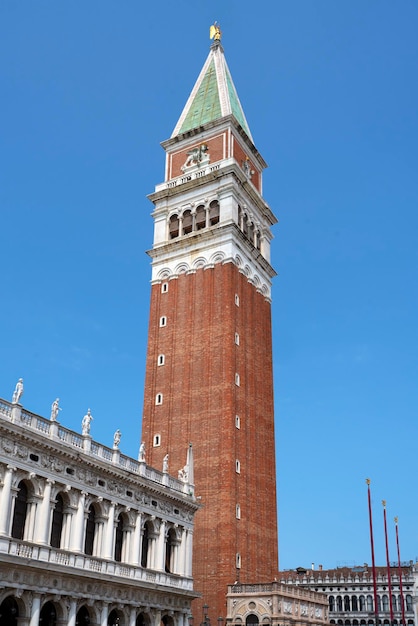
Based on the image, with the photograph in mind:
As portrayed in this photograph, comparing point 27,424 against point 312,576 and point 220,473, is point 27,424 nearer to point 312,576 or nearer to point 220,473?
point 220,473

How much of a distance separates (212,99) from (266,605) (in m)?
51.5

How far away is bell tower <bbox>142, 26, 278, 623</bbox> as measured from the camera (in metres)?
54.5

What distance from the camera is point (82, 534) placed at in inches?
1417

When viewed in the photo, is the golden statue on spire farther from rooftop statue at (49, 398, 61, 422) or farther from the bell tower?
rooftop statue at (49, 398, 61, 422)

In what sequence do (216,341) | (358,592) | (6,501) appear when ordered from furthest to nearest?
(358,592), (216,341), (6,501)

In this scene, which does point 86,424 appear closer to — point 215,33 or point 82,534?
point 82,534

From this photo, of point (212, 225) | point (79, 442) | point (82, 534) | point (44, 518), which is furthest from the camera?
point (212, 225)

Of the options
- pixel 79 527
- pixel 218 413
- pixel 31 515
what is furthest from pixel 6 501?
pixel 218 413

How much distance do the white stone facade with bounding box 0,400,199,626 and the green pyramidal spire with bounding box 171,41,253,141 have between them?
140ft

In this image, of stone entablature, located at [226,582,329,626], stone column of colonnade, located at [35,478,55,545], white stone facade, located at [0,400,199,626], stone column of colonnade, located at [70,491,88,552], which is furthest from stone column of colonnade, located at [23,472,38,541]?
stone entablature, located at [226,582,329,626]

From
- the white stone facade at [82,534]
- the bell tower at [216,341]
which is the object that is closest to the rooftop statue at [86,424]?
the white stone facade at [82,534]

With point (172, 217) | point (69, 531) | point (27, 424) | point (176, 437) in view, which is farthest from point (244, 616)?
point (172, 217)

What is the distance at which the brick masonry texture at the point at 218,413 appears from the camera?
175 feet

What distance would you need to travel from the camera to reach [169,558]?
147ft
